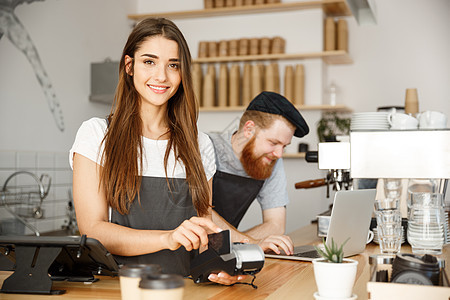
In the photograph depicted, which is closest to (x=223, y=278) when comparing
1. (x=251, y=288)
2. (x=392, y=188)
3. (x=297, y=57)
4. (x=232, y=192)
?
(x=251, y=288)

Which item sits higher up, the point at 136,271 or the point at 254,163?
the point at 254,163

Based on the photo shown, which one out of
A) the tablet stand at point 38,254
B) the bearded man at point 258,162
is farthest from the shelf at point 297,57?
the tablet stand at point 38,254

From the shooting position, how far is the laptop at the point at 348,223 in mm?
1649

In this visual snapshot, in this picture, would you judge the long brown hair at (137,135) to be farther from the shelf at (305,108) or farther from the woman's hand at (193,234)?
the shelf at (305,108)

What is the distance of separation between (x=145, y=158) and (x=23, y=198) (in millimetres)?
1970

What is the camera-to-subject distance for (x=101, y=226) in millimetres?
1456

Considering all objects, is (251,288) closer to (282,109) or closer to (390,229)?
(390,229)

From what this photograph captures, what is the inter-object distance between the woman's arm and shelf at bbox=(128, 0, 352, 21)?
3.25 m

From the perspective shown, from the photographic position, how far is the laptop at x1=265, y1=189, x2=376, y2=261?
1.65 metres

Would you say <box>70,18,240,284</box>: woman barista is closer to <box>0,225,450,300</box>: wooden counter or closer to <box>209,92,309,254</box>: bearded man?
<box>0,225,450,300</box>: wooden counter

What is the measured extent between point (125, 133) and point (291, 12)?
3.23 metres

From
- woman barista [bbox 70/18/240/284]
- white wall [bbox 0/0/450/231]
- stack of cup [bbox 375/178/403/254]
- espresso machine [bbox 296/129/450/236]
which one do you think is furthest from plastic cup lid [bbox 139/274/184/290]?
white wall [bbox 0/0/450/231]

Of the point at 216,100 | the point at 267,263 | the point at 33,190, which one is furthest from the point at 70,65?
the point at 267,263

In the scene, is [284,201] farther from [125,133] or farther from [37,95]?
[37,95]
